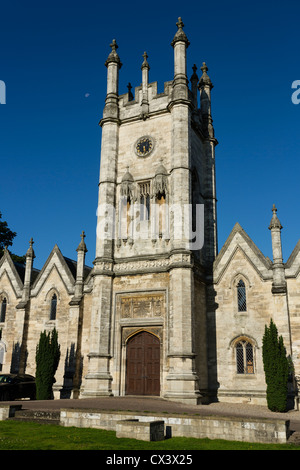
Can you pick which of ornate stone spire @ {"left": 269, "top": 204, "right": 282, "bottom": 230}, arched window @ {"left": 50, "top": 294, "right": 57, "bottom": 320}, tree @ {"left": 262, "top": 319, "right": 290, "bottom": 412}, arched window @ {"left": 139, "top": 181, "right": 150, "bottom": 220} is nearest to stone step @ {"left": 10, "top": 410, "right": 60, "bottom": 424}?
tree @ {"left": 262, "top": 319, "right": 290, "bottom": 412}

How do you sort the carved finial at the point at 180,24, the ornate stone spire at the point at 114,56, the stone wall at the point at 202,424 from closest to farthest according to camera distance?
the stone wall at the point at 202,424 → the carved finial at the point at 180,24 → the ornate stone spire at the point at 114,56

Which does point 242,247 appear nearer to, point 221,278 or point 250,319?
point 221,278

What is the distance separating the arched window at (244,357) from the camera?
81.5 feet

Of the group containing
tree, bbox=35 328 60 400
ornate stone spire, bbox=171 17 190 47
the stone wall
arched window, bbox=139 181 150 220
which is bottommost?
the stone wall

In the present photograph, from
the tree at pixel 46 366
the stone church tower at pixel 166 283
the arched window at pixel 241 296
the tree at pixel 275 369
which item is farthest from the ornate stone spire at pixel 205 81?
the tree at pixel 46 366

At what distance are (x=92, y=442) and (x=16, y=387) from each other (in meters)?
15.8

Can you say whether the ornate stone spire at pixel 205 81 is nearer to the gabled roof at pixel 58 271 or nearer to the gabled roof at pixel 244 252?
the gabled roof at pixel 244 252

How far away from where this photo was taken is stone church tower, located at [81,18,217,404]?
23.7 m

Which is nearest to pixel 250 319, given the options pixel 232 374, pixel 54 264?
pixel 232 374

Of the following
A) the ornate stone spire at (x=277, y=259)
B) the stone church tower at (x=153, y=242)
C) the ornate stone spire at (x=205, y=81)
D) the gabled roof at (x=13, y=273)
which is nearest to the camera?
the stone church tower at (x=153, y=242)

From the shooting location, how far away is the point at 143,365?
2445cm

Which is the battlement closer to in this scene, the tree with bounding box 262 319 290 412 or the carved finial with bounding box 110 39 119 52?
the carved finial with bounding box 110 39 119 52

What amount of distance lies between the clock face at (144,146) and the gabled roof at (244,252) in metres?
7.64

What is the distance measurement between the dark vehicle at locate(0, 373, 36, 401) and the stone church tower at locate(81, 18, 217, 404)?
3.24m
